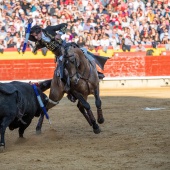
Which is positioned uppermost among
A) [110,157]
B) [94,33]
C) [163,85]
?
[110,157]

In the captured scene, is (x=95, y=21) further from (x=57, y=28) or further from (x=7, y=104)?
(x=7, y=104)

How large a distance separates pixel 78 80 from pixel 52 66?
11.3 metres

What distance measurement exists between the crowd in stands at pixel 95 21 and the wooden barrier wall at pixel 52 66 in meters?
0.40

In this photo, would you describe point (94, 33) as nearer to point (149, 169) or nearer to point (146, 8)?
point (146, 8)

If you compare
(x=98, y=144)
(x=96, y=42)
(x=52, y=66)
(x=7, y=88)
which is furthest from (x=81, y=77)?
(x=52, y=66)

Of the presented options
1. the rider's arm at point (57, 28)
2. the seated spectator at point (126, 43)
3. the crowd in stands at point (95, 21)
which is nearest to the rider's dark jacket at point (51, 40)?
the rider's arm at point (57, 28)

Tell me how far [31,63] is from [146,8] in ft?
17.1

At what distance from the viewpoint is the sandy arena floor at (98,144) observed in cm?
717

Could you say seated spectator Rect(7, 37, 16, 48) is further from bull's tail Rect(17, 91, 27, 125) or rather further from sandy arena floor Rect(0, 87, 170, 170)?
bull's tail Rect(17, 91, 27, 125)

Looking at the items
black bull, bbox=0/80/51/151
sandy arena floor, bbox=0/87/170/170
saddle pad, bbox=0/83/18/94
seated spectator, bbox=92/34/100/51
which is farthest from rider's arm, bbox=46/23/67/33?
seated spectator, bbox=92/34/100/51

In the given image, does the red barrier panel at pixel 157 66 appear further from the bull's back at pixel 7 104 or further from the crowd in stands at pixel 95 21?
the bull's back at pixel 7 104

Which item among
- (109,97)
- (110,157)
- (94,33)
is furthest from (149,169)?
(94,33)

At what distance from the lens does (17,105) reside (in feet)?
28.1

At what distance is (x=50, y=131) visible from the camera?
1021 cm
